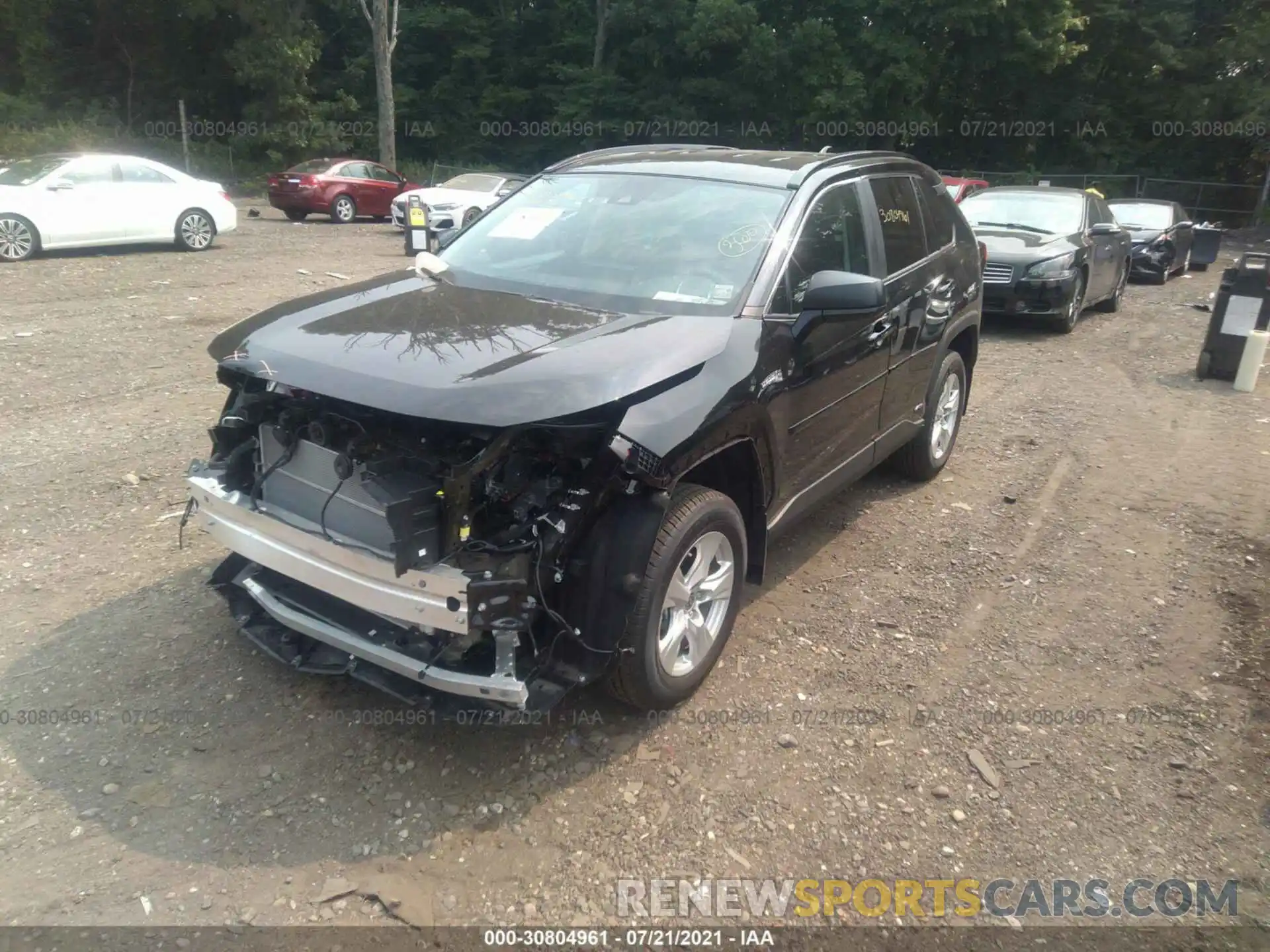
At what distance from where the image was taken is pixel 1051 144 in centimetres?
3206

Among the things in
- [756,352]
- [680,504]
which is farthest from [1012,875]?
[756,352]

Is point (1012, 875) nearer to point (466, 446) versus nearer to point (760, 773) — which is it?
point (760, 773)

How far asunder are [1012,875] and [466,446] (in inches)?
86.7

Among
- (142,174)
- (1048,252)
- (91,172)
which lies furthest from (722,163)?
(142,174)

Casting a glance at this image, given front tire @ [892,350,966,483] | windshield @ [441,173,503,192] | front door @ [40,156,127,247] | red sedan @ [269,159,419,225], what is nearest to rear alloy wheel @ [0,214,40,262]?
front door @ [40,156,127,247]

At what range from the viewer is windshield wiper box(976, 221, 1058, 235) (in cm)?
1131

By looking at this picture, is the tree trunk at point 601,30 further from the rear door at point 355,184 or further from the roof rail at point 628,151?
the roof rail at point 628,151

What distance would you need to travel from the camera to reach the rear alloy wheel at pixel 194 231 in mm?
14414

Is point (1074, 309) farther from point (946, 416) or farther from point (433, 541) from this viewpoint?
point (433, 541)

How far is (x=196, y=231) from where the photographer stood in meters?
14.6

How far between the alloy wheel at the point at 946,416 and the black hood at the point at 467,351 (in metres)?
2.79

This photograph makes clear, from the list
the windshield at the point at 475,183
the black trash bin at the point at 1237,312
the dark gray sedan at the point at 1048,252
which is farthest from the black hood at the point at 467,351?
the windshield at the point at 475,183

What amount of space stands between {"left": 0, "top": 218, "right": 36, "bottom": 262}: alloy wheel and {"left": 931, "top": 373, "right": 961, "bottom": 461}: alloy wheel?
12575 mm

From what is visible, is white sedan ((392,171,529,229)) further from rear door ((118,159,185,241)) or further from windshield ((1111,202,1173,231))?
windshield ((1111,202,1173,231))
